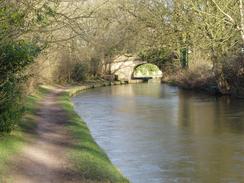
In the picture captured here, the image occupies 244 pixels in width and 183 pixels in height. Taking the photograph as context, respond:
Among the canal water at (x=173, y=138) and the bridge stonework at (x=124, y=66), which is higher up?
the bridge stonework at (x=124, y=66)

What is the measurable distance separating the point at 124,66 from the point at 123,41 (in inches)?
373

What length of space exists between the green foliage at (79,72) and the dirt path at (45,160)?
38.7 metres

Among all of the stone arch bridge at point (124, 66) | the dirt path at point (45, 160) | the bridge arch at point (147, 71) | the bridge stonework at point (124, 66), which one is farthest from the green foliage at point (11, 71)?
the bridge arch at point (147, 71)

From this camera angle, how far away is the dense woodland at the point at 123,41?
13.0 metres

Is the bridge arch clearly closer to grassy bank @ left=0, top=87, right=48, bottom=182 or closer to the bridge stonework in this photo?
the bridge stonework

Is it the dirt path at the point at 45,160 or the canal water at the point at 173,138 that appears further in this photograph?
the canal water at the point at 173,138

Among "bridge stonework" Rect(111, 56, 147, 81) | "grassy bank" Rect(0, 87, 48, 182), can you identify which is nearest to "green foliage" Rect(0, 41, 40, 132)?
"grassy bank" Rect(0, 87, 48, 182)

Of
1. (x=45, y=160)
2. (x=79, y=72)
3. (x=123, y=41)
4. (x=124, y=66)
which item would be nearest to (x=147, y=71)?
(x=124, y=66)

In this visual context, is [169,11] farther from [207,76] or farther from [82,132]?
[82,132]

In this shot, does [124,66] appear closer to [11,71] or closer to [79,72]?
[79,72]

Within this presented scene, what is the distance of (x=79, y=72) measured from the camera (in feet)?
196

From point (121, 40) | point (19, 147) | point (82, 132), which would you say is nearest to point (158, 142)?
point (82, 132)

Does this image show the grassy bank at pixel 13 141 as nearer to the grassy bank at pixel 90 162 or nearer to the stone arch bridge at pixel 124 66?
the grassy bank at pixel 90 162

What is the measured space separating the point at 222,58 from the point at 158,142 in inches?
809
